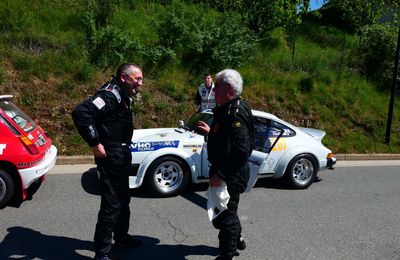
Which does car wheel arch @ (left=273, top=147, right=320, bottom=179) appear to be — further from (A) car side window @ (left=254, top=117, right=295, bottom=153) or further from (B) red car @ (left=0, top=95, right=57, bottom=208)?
(B) red car @ (left=0, top=95, right=57, bottom=208)

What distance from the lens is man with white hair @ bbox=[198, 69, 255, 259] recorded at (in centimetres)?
366

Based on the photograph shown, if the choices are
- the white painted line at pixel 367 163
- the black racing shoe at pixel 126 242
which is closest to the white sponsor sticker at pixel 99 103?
the black racing shoe at pixel 126 242

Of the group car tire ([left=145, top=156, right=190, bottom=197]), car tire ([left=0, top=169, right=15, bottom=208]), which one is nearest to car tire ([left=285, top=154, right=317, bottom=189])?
car tire ([left=145, top=156, right=190, bottom=197])

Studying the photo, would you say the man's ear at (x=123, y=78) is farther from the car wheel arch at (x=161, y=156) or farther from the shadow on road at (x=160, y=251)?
the car wheel arch at (x=161, y=156)

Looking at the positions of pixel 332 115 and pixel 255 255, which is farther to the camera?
pixel 332 115

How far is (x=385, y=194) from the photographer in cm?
712

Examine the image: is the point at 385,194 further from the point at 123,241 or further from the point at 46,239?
the point at 46,239

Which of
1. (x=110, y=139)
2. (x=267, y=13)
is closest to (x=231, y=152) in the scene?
(x=110, y=139)

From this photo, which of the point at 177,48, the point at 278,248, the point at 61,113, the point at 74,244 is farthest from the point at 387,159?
the point at 74,244

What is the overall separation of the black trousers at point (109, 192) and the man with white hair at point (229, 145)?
32.6 inches

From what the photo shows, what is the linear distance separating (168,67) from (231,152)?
861cm

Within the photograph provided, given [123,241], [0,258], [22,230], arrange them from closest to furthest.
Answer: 1. [0,258]
2. [123,241]
3. [22,230]

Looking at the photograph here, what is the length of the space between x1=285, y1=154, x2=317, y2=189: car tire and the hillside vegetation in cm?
397

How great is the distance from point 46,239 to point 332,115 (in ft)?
32.5
